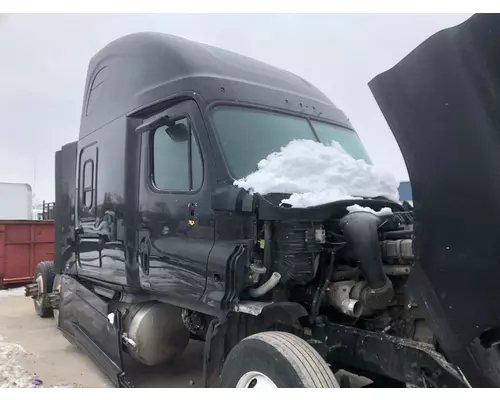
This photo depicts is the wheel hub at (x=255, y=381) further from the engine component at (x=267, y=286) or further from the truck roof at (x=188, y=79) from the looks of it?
the truck roof at (x=188, y=79)

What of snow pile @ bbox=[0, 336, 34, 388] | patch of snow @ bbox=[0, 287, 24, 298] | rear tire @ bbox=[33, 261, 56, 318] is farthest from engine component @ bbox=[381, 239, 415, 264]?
patch of snow @ bbox=[0, 287, 24, 298]

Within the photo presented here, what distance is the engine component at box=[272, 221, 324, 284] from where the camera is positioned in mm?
3172

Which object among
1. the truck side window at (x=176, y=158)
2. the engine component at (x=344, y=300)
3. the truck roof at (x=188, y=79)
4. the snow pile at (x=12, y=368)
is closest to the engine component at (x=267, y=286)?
the engine component at (x=344, y=300)

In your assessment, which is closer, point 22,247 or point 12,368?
point 12,368

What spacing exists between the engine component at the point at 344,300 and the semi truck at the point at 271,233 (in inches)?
0.4

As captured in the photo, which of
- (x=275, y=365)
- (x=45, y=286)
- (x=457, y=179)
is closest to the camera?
(x=457, y=179)

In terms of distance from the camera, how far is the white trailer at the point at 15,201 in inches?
497

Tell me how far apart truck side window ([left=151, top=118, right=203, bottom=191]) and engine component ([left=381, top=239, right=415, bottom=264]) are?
56.2 inches

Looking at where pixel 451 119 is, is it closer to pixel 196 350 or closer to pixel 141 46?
pixel 141 46

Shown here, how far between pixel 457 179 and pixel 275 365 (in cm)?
140

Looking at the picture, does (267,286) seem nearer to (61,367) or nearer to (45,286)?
(61,367)

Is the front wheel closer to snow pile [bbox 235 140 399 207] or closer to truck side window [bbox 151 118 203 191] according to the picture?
snow pile [bbox 235 140 399 207]

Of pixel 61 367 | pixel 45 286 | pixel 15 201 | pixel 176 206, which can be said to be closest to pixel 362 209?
pixel 176 206

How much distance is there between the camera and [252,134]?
375 cm
